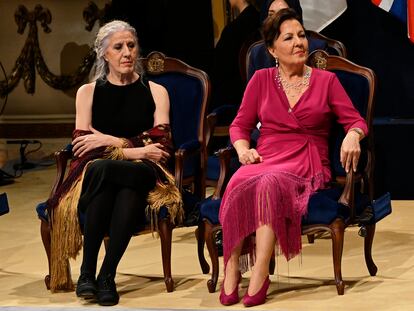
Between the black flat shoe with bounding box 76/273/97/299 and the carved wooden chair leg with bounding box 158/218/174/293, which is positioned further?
the carved wooden chair leg with bounding box 158/218/174/293

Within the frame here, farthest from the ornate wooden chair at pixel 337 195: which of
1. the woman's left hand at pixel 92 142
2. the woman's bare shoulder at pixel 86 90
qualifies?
the woman's bare shoulder at pixel 86 90

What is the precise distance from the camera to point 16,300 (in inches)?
214

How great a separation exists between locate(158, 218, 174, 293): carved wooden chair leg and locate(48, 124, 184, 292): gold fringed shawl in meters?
0.04

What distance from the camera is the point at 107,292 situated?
5.24 m

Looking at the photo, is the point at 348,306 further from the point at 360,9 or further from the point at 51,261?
the point at 360,9

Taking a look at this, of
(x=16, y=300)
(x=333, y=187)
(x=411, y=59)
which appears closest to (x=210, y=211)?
(x=333, y=187)

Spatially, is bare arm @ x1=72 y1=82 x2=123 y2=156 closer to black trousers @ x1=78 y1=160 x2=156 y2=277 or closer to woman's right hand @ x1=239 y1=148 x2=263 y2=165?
black trousers @ x1=78 y1=160 x2=156 y2=277

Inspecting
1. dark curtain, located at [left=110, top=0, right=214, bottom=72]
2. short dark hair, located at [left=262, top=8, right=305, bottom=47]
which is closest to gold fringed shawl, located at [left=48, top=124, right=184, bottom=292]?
short dark hair, located at [left=262, top=8, right=305, bottom=47]

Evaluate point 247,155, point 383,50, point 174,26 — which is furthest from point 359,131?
point 174,26

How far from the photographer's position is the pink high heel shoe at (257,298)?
16.8 ft

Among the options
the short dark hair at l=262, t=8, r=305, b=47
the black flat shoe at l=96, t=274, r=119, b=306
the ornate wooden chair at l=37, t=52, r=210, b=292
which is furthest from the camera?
the ornate wooden chair at l=37, t=52, r=210, b=292

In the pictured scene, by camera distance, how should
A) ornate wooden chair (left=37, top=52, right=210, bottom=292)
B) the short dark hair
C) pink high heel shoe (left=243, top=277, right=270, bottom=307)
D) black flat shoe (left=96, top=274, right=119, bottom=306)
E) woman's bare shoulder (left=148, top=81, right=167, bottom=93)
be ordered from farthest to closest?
ornate wooden chair (left=37, top=52, right=210, bottom=292)
woman's bare shoulder (left=148, top=81, right=167, bottom=93)
the short dark hair
black flat shoe (left=96, top=274, right=119, bottom=306)
pink high heel shoe (left=243, top=277, right=270, bottom=307)

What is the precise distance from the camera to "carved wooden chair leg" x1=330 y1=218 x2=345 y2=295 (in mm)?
5211

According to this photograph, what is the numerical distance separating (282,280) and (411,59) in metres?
2.56
